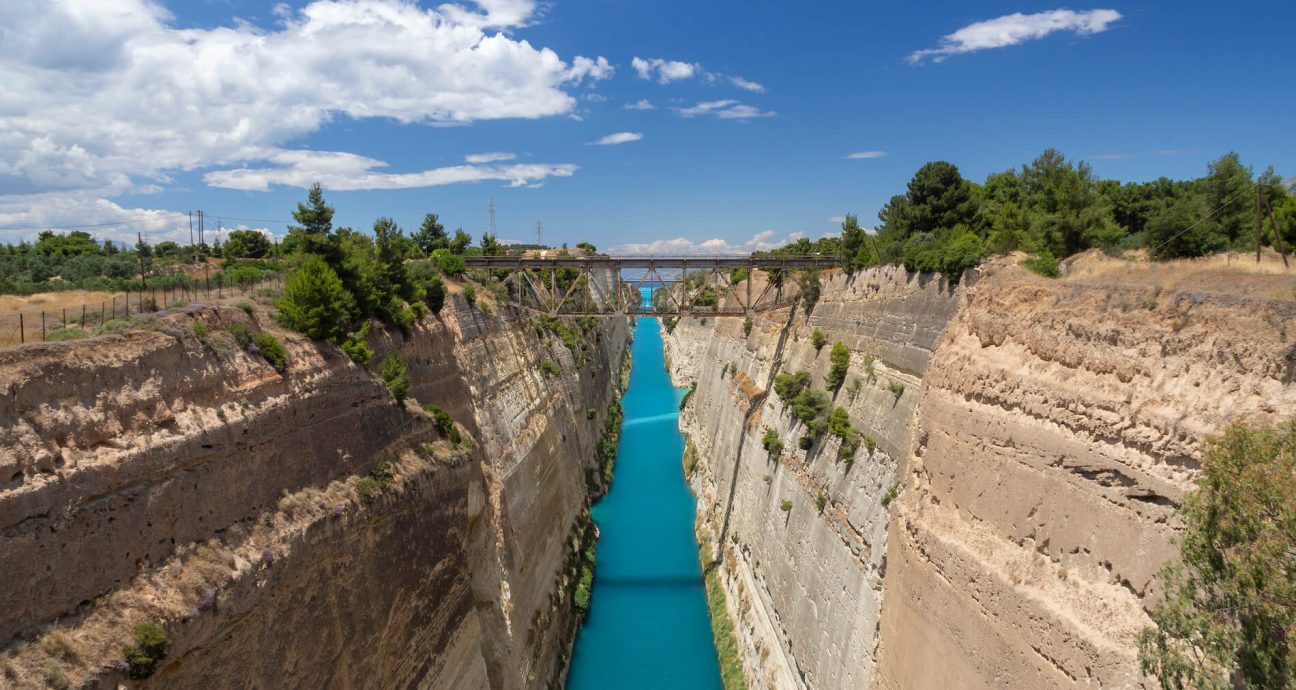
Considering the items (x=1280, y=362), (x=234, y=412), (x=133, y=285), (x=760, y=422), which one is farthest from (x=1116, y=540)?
(x=133, y=285)

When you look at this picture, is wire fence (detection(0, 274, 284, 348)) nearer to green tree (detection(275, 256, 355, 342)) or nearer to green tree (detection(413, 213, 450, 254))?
green tree (detection(275, 256, 355, 342))

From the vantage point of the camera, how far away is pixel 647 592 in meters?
27.3

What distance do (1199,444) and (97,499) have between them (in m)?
14.2

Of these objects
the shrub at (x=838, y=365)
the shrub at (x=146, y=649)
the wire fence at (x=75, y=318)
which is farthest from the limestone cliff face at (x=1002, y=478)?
the wire fence at (x=75, y=318)

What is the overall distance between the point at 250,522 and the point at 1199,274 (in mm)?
16358

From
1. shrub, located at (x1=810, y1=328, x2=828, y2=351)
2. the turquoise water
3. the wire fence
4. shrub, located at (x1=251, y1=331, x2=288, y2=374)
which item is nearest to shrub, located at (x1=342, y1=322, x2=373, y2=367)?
shrub, located at (x1=251, y1=331, x2=288, y2=374)

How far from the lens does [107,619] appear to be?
873 centimetres

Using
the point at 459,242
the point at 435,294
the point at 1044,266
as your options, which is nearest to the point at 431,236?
the point at 459,242

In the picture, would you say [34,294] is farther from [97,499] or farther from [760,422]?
[760,422]

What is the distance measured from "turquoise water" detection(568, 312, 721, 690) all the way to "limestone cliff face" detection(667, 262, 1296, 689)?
111 inches

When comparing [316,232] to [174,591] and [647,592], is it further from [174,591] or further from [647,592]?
[647,592]

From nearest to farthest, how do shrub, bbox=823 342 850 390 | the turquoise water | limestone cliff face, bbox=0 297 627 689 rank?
limestone cliff face, bbox=0 297 627 689, shrub, bbox=823 342 850 390, the turquoise water

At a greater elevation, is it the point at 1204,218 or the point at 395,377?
the point at 1204,218

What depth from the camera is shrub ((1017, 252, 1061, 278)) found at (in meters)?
14.8
